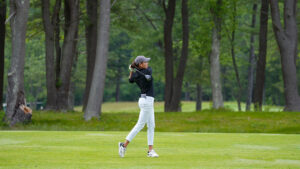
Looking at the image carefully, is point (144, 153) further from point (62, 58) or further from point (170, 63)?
point (170, 63)

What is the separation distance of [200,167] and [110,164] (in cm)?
169

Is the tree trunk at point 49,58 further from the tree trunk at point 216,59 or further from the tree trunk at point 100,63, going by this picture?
the tree trunk at point 216,59

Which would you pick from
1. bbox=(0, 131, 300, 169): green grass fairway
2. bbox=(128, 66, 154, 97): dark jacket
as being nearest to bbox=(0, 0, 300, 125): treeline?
bbox=(128, 66, 154, 97): dark jacket

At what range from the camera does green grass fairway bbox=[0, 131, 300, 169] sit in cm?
934

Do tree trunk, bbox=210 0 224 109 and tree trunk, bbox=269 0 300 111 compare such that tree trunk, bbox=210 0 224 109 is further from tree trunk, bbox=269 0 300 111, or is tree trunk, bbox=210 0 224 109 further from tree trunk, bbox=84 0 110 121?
tree trunk, bbox=84 0 110 121

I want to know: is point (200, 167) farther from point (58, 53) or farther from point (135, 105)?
point (135, 105)

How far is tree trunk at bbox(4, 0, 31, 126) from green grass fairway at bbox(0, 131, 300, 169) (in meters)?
6.41

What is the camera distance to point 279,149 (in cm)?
1260

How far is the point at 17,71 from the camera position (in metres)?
22.2

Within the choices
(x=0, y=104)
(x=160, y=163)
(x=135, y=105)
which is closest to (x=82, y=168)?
(x=160, y=163)

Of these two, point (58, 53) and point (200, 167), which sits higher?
point (58, 53)

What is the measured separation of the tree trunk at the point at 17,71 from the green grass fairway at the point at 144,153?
6411mm

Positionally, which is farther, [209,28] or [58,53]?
[58,53]

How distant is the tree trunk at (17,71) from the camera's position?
72.3ft
